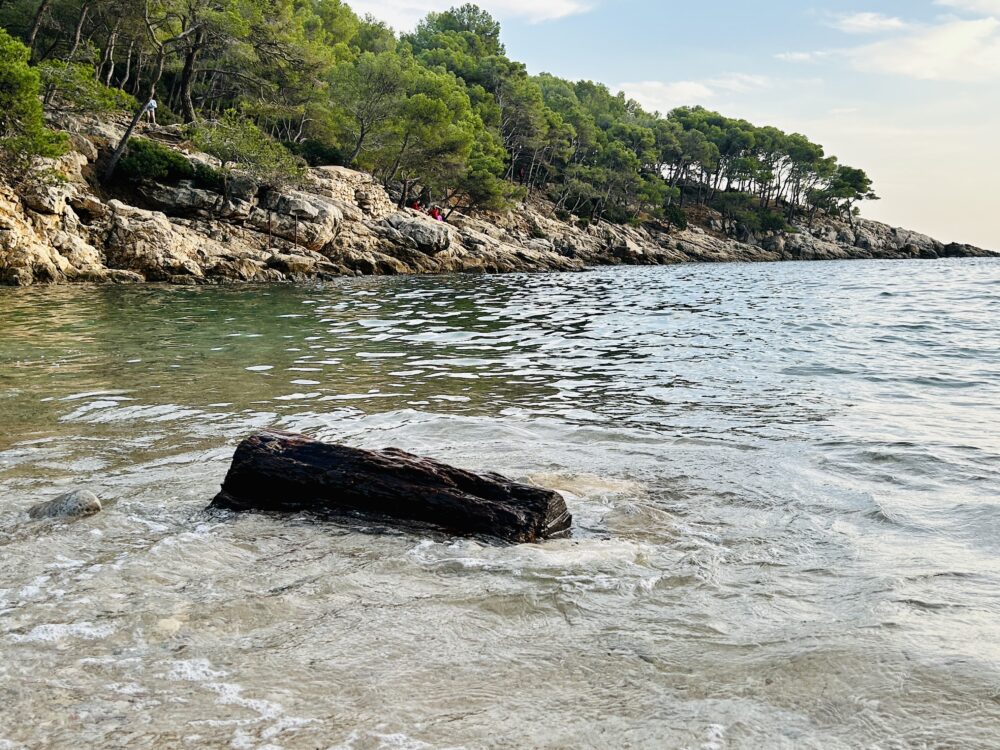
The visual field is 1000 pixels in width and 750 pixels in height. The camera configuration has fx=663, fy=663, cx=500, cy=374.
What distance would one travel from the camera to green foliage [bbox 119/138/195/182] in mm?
31562

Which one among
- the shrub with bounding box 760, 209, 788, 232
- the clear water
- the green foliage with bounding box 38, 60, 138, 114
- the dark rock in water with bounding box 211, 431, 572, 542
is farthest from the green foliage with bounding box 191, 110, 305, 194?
the shrub with bounding box 760, 209, 788, 232

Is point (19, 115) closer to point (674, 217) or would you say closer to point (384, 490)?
point (384, 490)

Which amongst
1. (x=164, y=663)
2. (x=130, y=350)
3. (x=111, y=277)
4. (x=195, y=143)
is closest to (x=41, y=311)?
(x=130, y=350)

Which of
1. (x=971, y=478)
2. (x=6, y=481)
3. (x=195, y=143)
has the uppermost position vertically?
(x=195, y=143)

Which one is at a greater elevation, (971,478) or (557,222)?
(557,222)

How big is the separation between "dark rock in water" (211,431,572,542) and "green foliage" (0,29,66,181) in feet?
81.6

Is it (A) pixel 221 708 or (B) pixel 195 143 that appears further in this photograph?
(B) pixel 195 143

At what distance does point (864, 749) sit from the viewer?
2.31 metres

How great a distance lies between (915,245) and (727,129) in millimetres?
36596

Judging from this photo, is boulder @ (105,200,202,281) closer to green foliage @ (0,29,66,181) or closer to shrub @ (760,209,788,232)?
green foliage @ (0,29,66,181)

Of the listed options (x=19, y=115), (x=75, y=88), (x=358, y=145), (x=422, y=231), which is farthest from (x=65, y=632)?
(x=358, y=145)

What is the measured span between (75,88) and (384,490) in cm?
3048

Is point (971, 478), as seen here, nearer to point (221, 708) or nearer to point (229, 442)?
point (221, 708)

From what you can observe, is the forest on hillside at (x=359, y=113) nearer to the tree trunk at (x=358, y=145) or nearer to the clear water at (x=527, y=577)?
the tree trunk at (x=358, y=145)
